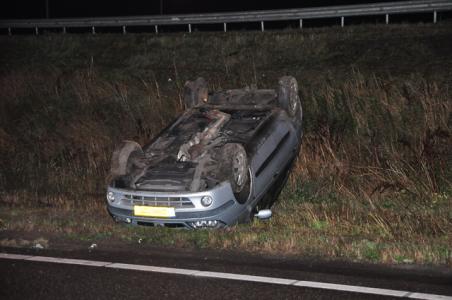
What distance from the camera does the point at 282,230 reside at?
357 inches

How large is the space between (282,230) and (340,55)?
10590 mm

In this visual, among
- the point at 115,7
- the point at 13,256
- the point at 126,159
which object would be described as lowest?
the point at 13,256

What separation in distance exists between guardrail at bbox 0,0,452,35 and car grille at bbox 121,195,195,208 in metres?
12.9

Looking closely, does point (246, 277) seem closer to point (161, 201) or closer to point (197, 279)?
point (197, 279)

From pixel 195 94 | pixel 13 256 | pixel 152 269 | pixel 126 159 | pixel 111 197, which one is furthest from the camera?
pixel 195 94

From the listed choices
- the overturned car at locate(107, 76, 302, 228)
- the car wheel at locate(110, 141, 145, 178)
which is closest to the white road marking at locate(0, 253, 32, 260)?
the overturned car at locate(107, 76, 302, 228)

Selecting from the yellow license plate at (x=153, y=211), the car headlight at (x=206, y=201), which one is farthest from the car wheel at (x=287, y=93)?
the yellow license plate at (x=153, y=211)

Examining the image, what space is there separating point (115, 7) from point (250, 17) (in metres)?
8.11

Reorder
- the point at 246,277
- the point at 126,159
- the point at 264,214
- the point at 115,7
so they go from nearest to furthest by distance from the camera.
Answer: the point at 246,277 → the point at 264,214 → the point at 126,159 → the point at 115,7

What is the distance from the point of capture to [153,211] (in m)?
8.92

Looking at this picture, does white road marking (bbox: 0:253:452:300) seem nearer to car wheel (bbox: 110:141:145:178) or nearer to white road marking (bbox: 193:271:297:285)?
white road marking (bbox: 193:271:297:285)

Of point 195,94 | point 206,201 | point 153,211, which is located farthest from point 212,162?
point 195,94

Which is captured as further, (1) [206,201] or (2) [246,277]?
(1) [206,201]

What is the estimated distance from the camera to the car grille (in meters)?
8.81
